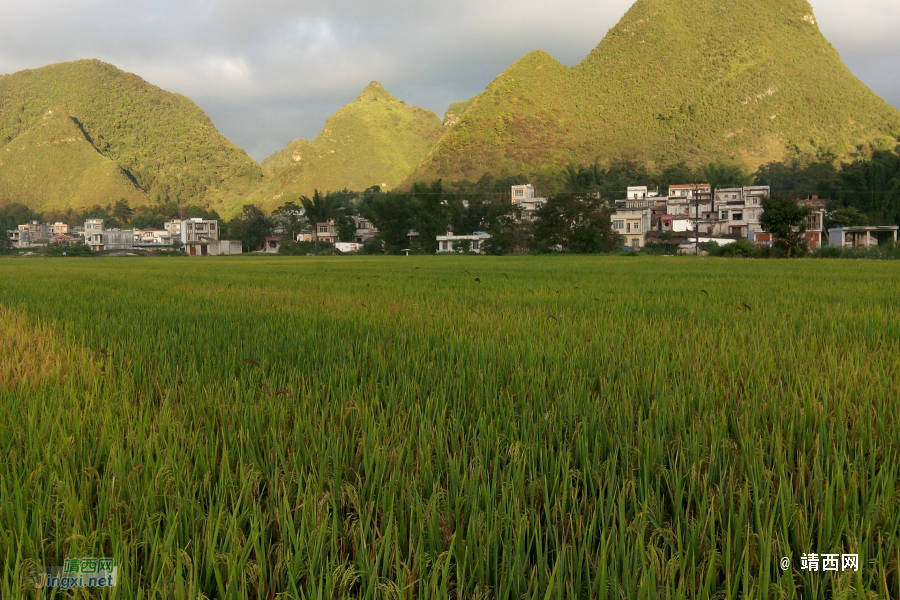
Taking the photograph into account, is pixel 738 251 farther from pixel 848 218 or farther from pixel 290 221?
pixel 290 221

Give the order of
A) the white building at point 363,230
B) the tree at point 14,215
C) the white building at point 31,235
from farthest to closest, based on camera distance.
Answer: the tree at point 14,215 → the white building at point 31,235 → the white building at point 363,230

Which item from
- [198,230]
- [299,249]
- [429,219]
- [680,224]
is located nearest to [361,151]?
[198,230]

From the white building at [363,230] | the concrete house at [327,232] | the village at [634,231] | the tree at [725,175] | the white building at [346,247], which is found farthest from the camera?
the tree at [725,175]

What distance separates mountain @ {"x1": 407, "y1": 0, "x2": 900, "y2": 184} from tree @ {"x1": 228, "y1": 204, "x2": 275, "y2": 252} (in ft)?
102

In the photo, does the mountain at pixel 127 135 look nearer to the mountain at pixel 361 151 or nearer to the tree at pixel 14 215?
the tree at pixel 14 215

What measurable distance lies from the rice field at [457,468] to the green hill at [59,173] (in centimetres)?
13034

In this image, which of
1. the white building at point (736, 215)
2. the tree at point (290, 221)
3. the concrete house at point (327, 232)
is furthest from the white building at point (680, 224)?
the tree at point (290, 221)

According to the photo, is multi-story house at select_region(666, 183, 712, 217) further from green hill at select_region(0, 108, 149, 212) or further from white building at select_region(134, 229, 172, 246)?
green hill at select_region(0, 108, 149, 212)

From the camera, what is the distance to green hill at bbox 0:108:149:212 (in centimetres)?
11706

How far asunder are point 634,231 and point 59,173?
402 feet

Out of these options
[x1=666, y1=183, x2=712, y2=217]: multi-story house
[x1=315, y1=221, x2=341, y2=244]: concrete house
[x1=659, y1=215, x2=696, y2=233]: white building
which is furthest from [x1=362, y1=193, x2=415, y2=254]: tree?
[x1=666, y1=183, x2=712, y2=217]: multi-story house

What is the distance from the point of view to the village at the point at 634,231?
152 ft

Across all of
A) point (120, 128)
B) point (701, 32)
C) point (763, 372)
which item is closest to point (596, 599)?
point (763, 372)

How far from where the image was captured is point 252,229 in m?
69.4
